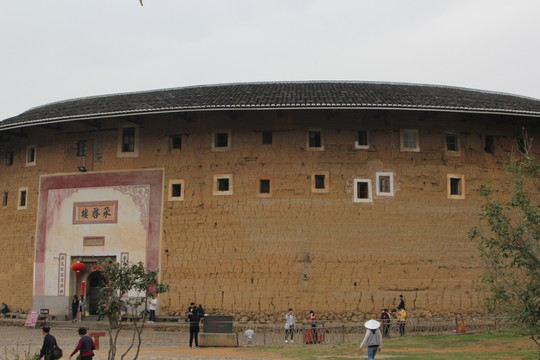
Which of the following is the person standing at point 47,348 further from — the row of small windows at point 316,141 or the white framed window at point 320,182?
the row of small windows at point 316,141

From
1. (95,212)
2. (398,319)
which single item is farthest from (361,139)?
(95,212)

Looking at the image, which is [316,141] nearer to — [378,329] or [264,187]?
[264,187]

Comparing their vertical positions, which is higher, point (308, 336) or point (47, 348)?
point (47, 348)

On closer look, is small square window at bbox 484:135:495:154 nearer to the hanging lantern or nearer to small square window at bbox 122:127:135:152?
small square window at bbox 122:127:135:152

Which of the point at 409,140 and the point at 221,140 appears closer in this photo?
the point at 409,140

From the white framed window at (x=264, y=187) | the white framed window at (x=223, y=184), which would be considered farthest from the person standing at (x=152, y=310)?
the white framed window at (x=264, y=187)

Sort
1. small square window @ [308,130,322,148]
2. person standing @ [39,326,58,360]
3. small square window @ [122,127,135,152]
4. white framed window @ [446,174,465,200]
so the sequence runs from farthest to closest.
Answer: small square window @ [122,127,135,152], small square window @ [308,130,322,148], white framed window @ [446,174,465,200], person standing @ [39,326,58,360]

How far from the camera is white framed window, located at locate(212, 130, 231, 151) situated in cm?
2411

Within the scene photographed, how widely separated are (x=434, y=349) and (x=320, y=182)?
7853 millimetres

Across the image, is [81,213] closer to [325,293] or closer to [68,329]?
[68,329]

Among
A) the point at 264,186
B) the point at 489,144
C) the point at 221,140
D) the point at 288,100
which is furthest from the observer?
the point at 489,144

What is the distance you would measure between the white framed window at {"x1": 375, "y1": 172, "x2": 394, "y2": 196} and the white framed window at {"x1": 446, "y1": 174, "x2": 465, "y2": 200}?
1889 mm

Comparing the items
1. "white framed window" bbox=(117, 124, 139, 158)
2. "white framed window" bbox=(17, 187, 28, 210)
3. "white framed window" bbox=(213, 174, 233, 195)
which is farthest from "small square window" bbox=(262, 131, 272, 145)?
"white framed window" bbox=(17, 187, 28, 210)

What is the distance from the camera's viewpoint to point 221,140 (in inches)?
960
